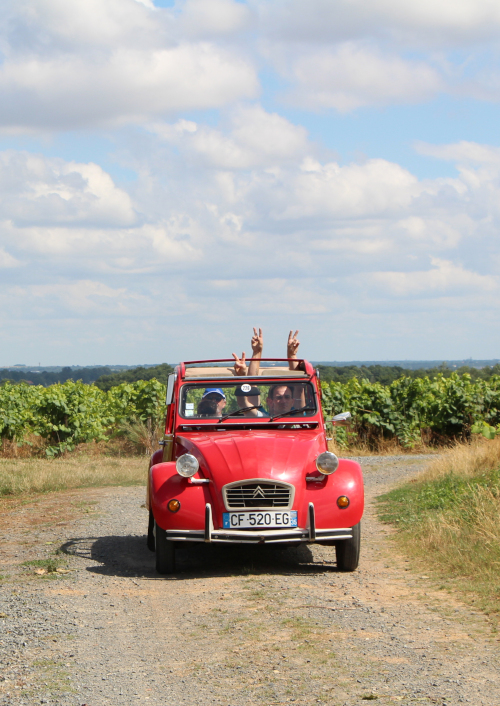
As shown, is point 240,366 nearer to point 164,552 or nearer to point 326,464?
point 326,464

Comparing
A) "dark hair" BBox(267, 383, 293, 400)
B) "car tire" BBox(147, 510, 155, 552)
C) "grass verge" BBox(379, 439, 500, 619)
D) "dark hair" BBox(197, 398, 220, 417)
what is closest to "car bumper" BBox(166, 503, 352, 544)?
"grass verge" BBox(379, 439, 500, 619)

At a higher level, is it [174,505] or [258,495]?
[258,495]

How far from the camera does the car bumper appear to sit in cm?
720

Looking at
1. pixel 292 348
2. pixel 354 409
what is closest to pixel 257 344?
pixel 292 348

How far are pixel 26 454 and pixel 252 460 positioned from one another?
50.3 ft

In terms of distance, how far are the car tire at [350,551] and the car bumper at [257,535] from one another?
0.22 metres

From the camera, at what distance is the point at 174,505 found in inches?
290

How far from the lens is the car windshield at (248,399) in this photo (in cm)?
868

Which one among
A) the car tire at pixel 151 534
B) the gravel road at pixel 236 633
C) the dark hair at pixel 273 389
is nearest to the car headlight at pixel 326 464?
the gravel road at pixel 236 633

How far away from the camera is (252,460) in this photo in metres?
7.41

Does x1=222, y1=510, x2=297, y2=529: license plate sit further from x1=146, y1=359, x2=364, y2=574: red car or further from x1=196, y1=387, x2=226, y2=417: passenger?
x1=196, y1=387, x2=226, y2=417: passenger

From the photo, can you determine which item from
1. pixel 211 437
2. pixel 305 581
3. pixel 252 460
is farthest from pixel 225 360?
pixel 305 581

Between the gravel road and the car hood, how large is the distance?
954 millimetres

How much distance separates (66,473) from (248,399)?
9174 mm
